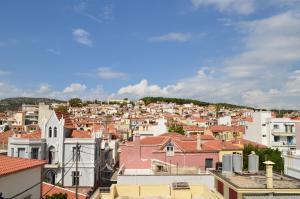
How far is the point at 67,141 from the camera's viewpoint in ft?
159

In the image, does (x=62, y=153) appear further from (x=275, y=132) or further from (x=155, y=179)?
(x=275, y=132)

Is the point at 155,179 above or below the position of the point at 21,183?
below

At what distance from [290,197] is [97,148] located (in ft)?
118

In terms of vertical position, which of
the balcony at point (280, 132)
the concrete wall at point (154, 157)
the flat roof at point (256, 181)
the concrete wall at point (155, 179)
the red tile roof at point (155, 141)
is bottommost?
the concrete wall at point (155, 179)

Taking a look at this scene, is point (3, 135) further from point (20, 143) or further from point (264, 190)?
point (264, 190)

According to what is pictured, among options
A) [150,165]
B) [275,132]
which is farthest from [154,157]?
[275,132]

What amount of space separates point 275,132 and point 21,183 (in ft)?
194

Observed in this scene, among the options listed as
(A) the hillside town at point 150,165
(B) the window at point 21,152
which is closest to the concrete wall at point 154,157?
(A) the hillside town at point 150,165

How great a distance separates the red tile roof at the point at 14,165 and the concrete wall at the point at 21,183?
0.21 meters

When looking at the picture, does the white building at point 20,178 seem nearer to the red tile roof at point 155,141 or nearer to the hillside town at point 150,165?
the hillside town at point 150,165

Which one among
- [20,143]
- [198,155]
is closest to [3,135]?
[20,143]

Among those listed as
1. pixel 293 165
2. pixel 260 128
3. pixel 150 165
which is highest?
pixel 260 128

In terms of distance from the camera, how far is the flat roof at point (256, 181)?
19.1m

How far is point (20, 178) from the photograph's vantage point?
18.0 meters
